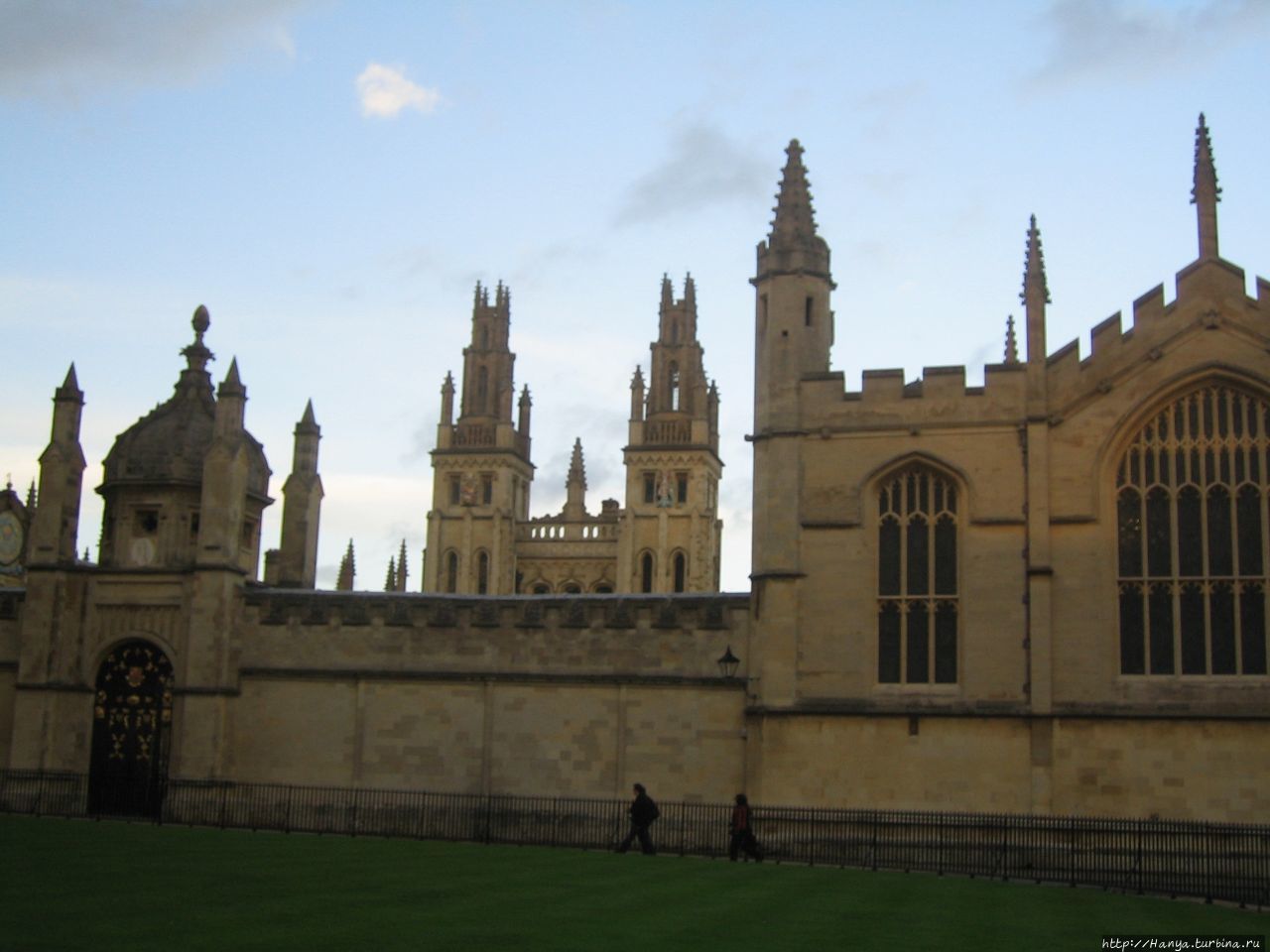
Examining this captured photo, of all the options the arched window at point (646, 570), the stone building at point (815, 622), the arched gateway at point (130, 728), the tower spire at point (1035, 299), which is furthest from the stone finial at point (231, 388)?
the arched window at point (646, 570)

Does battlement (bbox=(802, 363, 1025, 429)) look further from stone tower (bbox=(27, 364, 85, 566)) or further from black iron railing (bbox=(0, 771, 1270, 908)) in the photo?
stone tower (bbox=(27, 364, 85, 566))

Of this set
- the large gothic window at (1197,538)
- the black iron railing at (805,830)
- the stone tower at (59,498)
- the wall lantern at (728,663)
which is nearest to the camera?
the black iron railing at (805,830)

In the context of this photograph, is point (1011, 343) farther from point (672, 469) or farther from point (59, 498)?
point (672, 469)

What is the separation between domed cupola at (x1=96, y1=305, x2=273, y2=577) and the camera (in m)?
32.0

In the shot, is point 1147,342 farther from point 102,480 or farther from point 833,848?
point 102,480

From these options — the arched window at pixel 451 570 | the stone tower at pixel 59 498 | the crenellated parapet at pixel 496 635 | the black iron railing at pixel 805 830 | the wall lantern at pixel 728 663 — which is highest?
the arched window at pixel 451 570

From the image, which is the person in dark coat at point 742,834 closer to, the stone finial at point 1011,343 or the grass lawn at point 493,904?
the grass lawn at point 493,904

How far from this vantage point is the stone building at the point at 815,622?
2677 cm

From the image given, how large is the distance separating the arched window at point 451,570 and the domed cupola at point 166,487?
68.8 metres

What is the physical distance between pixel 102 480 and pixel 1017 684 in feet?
61.6

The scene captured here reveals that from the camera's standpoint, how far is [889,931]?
1401 centimetres

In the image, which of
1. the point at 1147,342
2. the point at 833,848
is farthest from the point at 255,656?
the point at 1147,342

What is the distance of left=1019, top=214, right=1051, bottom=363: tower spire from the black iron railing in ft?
26.6

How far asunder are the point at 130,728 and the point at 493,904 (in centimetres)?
1870
